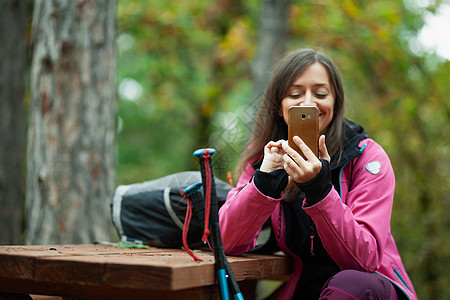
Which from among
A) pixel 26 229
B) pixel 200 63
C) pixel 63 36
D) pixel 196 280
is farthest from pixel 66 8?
pixel 200 63

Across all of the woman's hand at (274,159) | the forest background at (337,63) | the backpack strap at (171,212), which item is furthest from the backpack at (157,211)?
the woman's hand at (274,159)

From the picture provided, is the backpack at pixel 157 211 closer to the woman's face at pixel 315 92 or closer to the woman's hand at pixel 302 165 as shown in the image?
the woman's face at pixel 315 92

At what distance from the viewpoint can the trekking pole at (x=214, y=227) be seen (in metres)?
1.71

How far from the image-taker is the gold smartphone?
79.4 inches

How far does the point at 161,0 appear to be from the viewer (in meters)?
10.1

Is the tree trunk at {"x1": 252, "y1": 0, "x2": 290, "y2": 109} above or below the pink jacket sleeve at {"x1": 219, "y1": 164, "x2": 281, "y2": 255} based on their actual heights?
above

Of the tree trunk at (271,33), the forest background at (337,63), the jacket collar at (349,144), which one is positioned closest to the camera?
the jacket collar at (349,144)

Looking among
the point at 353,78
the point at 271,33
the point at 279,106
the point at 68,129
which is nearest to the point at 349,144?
the point at 279,106

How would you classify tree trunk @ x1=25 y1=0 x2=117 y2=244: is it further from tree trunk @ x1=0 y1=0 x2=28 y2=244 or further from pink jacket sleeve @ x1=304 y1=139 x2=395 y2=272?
pink jacket sleeve @ x1=304 y1=139 x2=395 y2=272

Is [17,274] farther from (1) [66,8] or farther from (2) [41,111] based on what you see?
(1) [66,8]

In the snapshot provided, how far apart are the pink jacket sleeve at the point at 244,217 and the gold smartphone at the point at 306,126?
0.26m

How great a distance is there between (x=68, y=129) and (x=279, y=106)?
1.65m

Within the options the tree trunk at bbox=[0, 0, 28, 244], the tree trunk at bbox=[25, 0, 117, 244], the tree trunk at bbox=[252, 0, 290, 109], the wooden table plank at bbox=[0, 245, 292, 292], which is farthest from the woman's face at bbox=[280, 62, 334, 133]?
the tree trunk at bbox=[0, 0, 28, 244]

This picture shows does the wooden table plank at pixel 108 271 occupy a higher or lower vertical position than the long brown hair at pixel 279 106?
lower
